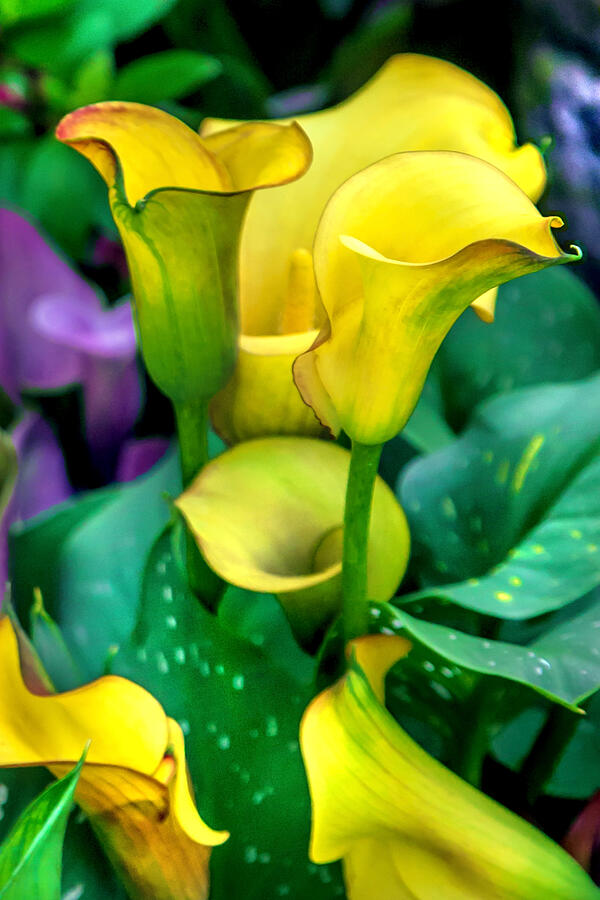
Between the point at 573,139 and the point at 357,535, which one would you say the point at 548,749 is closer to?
the point at 357,535

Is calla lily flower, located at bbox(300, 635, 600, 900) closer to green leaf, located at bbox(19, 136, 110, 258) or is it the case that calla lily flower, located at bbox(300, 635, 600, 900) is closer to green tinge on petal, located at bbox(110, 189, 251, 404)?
green tinge on petal, located at bbox(110, 189, 251, 404)

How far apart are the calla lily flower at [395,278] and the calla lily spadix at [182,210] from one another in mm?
36

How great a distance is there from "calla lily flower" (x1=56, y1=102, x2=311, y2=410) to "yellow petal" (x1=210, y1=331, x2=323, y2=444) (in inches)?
0.6

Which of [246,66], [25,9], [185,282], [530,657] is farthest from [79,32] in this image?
[530,657]

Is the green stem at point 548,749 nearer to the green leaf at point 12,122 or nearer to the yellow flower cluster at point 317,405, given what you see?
the yellow flower cluster at point 317,405

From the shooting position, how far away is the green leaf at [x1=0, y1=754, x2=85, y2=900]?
0.68ft

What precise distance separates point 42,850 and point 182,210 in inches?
6.1

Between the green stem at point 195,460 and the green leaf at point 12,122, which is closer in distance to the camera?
the green stem at point 195,460

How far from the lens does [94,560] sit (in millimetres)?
350

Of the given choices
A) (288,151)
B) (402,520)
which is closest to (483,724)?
(402,520)

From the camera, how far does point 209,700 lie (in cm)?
29

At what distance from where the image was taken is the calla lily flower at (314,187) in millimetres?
291

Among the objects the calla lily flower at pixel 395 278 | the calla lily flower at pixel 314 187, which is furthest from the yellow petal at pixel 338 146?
the calla lily flower at pixel 395 278

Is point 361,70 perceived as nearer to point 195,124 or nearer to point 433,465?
point 195,124
